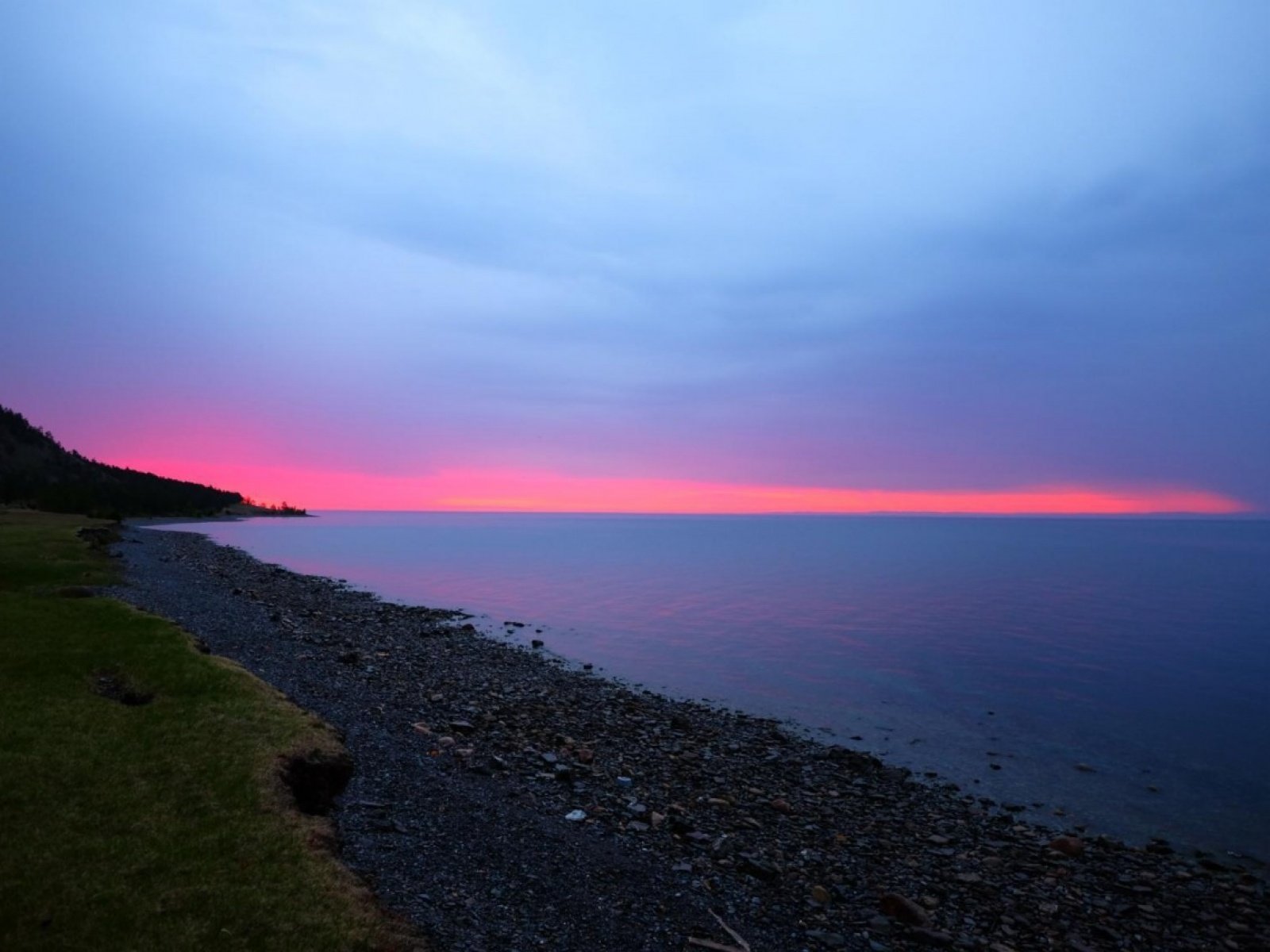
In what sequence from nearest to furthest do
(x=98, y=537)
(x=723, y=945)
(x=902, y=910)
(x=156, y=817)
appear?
1. (x=723, y=945)
2. (x=156, y=817)
3. (x=902, y=910)
4. (x=98, y=537)

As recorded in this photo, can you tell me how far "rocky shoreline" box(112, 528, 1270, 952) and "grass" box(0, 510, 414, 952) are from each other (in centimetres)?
113

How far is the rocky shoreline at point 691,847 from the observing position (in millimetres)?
10398

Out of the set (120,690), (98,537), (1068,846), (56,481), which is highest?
(56,481)

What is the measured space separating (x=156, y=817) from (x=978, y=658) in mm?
40402

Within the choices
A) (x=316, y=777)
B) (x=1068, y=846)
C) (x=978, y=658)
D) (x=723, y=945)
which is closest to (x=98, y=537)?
(x=316, y=777)

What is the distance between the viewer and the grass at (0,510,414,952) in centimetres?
825

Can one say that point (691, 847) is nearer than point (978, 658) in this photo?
Yes

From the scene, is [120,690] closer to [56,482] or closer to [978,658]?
[978,658]

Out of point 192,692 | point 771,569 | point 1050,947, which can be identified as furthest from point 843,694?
point 771,569

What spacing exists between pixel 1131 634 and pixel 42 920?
5881cm

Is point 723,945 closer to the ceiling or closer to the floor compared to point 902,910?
closer to the ceiling

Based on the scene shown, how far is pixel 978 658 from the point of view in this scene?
131ft

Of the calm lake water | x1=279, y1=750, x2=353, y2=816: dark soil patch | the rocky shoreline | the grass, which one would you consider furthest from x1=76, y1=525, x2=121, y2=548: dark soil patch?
x1=279, y1=750, x2=353, y2=816: dark soil patch

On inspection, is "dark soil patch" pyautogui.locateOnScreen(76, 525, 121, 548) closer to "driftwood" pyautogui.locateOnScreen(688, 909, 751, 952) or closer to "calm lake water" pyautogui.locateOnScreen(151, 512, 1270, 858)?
"calm lake water" pyautogui.locateOnScreen(151, 512, 1270, 858)
